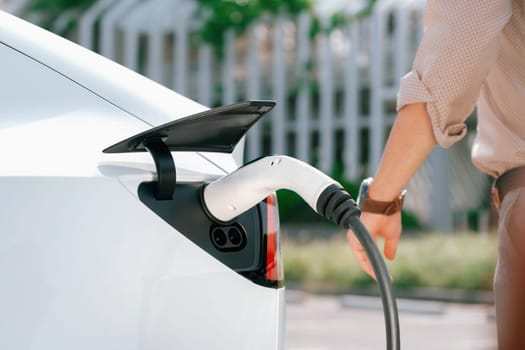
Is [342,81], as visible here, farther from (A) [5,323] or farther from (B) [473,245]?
(A) [5,323]

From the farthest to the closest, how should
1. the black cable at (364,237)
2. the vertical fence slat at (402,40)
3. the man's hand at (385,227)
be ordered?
1. the vertical fence slat at (402,40)
2. the man's hand at (385,227)
3. the black cable at (364,237)

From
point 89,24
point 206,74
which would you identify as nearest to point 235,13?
point 206,74

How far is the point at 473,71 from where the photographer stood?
167 cm

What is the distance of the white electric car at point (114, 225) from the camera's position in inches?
58.6

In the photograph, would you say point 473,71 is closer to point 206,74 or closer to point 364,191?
point 364,191

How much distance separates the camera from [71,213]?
59.4 inches

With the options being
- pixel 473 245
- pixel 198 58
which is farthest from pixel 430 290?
pixel 198 58

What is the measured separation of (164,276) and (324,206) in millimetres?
271

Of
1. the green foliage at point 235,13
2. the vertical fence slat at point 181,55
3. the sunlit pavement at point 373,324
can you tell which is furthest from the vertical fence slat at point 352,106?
the sunlit pavement at point 373,324

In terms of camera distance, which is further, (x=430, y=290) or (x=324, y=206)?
(x=430, y=290)

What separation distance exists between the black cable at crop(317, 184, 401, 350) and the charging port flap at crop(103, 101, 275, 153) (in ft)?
0.63

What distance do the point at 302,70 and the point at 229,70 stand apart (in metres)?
1.86

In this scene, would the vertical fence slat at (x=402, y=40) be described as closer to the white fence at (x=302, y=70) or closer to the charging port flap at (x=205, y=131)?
the white fence at (x=302, y=70)

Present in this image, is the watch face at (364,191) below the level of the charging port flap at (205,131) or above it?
below
